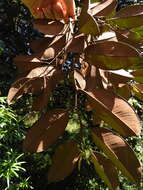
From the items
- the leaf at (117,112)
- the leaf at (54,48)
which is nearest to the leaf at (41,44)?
the leaf at (54,48)

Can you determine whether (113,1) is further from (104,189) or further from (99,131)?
(104,189)

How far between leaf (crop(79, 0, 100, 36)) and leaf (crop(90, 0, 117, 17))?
0.07 metres

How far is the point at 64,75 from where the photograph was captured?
0.58 meters

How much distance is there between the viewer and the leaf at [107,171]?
Answer: 583 millimetres

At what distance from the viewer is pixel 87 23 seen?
524mm

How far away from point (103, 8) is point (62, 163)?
26cm

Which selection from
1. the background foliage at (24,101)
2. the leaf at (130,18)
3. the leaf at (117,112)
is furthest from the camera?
the background foliage at (24,101)

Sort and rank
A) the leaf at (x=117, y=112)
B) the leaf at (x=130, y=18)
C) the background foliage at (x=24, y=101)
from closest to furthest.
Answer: the leaf at (x=117, y=112) < the leaf at (x=130, y=18) < the background foliage at (x=24, y=101)

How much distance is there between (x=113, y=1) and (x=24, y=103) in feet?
3.51

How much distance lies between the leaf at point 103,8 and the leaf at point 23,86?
14 cm

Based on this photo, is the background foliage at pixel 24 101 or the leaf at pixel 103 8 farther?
the background foliage at pixel 24 101

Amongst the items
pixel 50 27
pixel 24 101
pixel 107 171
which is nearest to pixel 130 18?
pixel 50 27

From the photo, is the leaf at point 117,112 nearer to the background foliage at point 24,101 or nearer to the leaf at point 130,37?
the leaf at point 130,37

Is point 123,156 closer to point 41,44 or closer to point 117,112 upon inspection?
point 117,112
